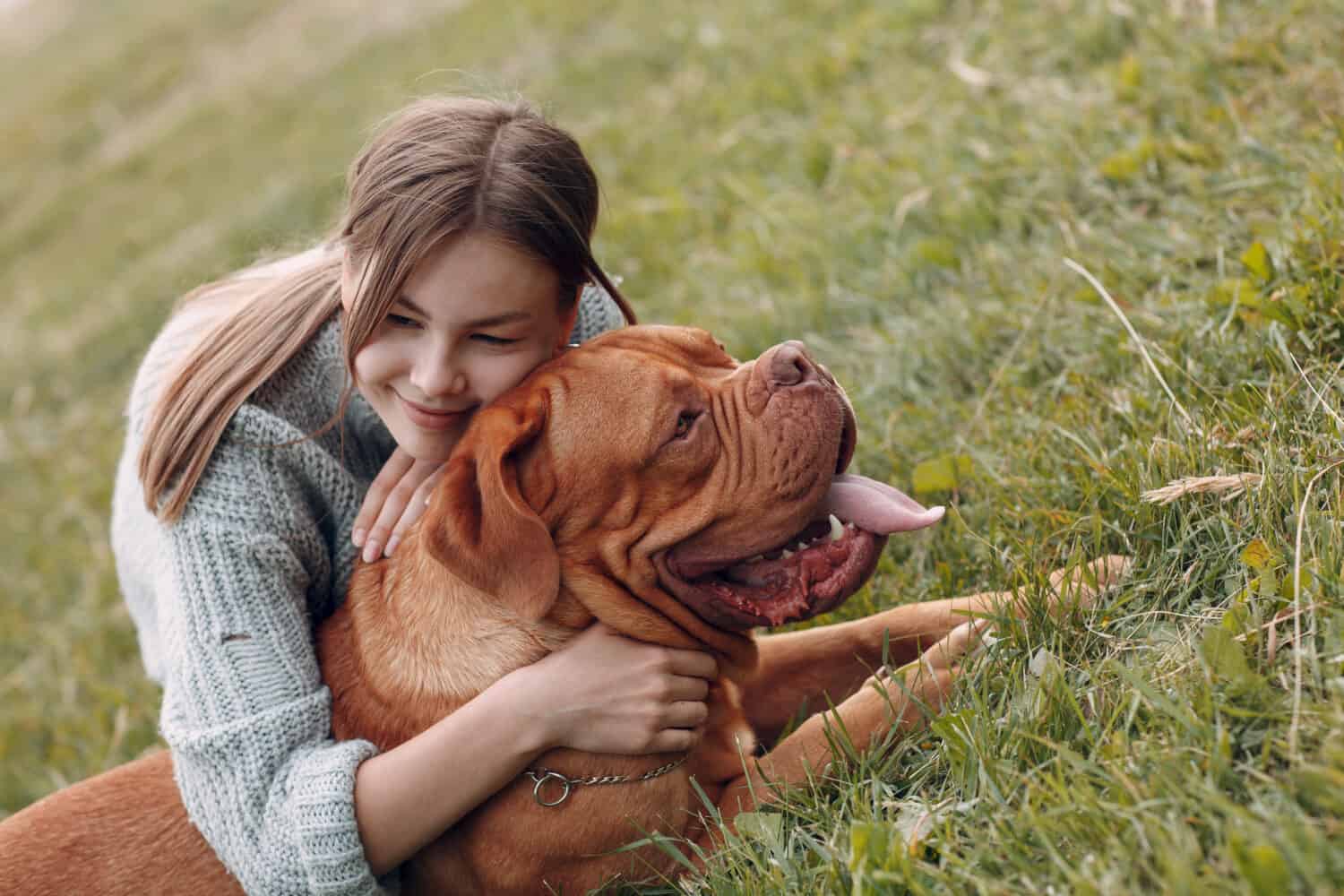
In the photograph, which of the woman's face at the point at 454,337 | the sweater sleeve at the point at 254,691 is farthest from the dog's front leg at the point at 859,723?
the woman's face at the point at 454,337

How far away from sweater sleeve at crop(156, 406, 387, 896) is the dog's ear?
59 centimetres

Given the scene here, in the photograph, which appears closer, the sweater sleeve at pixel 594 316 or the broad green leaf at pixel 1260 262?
the broad green leaf at pixel 1260 262

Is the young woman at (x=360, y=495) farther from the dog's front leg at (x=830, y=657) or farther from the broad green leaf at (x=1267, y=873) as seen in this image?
the broad green leaf at (x=1267, y=873)

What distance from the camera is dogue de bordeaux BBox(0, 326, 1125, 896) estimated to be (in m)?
3.03

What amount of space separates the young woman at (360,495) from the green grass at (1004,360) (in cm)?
61

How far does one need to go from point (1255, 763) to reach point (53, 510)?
6865 millimetres

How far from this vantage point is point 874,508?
319cm

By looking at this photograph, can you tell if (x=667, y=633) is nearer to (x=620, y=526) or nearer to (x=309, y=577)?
(x=620, y=526)

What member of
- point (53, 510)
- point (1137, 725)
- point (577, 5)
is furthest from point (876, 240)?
point (577, 5)

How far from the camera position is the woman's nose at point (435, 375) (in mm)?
3215

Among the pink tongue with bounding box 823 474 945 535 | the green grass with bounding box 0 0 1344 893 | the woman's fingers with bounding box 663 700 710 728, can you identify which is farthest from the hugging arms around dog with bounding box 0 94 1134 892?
the green grass with bounding box 0 0 1344 893

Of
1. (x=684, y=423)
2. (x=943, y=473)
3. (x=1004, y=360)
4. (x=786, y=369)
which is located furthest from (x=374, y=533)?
(x=1004, y=360)

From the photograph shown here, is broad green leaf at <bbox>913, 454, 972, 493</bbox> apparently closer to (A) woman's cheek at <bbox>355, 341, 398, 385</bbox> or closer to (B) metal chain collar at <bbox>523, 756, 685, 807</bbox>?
(B) metal chain collar at <bbox>523, 756, 685, 807</bbox>

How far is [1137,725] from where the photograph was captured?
8.03 ft
